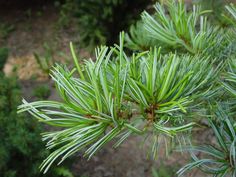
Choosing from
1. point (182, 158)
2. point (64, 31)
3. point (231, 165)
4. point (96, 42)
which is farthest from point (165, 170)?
point (64, 31)

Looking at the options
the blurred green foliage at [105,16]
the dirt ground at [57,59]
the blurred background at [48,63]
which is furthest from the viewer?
the blurred green foliage at [105,16]

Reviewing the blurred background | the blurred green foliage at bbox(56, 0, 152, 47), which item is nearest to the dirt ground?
the blurred background

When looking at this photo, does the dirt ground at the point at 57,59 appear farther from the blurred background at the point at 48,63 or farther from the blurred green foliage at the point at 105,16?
the blurred green foliage at the point at 105,16

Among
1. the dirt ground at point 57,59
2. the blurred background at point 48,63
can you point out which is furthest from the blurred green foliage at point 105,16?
the dirt ground at point 57,59

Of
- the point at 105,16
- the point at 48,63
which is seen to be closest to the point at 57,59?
the point at 48,63

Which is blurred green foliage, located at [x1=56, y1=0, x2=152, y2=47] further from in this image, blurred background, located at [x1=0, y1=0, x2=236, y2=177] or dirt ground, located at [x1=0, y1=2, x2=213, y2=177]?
dirt ground, located at [x1=0, y1=2, x2=213, y2=177]

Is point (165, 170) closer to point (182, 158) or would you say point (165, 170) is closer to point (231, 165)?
point (182, 158)

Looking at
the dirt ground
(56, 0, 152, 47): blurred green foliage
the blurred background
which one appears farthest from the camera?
(56, 0, 152, 47): blurred green foliage

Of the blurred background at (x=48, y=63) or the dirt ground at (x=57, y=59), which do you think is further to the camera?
the dirt ground at (x=57, y=59)
